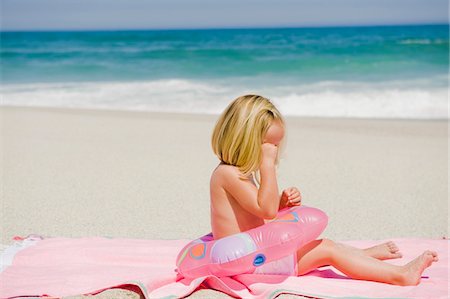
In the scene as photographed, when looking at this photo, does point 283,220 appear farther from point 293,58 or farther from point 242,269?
point 293,58

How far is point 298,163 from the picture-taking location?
277 inches

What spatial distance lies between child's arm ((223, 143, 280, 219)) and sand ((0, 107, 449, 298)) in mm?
1434

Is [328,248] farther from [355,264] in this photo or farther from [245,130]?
[245,130]

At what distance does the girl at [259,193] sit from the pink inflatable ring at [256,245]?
89 millimetres

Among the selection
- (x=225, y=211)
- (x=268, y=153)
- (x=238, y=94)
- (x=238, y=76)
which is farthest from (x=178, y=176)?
(x=238, y=76)

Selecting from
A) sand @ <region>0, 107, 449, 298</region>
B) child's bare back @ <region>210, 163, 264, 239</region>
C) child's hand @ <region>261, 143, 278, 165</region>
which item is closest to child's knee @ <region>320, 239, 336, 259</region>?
child's bare back @ <region>210, 163, 264, 239</region>

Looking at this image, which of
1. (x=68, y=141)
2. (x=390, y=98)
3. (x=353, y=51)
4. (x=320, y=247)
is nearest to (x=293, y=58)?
(x=353, y=51)

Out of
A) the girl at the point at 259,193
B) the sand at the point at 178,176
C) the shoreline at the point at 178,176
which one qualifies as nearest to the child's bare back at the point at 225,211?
the girl at the point at 259,193

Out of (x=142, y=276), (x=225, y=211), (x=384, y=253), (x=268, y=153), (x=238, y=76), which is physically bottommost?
(x=142, y=276)

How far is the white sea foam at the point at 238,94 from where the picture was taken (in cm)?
1255

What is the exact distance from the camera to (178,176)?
6.44 metres

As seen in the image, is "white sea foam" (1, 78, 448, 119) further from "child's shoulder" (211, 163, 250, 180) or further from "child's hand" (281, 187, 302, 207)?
"child's shoulder" (211, 163, 250, 180)

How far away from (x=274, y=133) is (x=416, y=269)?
1121 millimetres

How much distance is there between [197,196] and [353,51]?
20.8 meters
